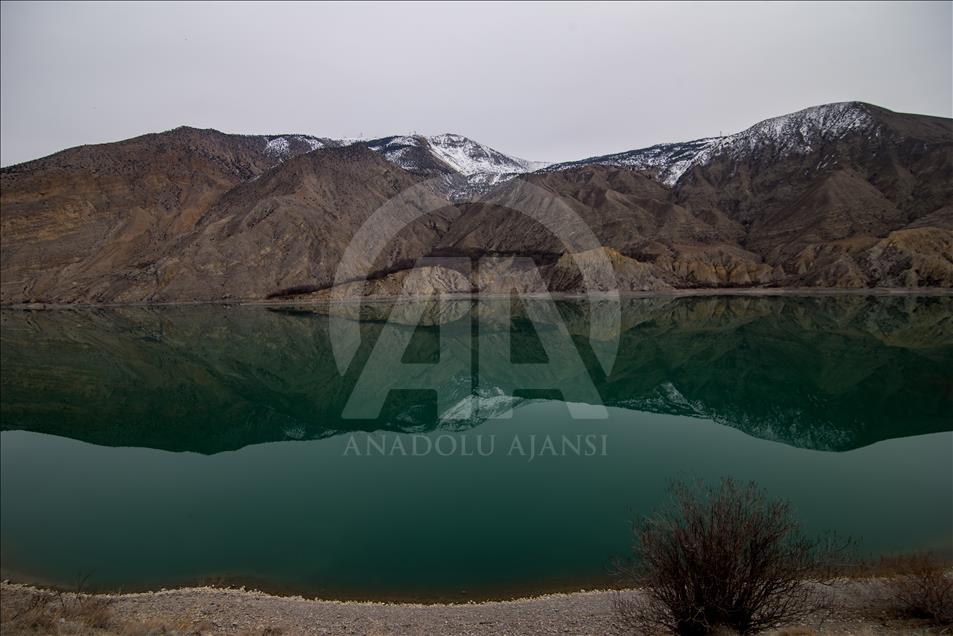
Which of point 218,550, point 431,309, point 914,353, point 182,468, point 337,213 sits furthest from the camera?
point 337,213

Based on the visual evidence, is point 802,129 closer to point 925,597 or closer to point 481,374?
point 481,374

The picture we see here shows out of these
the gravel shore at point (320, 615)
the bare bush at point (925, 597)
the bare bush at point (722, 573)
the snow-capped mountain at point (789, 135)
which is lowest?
the gravel shore at point (320, 615)

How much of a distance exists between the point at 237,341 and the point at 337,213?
79.1m

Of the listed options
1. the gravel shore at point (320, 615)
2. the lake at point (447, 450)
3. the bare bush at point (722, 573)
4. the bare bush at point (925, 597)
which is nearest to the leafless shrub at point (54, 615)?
the gravel shore at point (320, 615)

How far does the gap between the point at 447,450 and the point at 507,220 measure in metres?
112

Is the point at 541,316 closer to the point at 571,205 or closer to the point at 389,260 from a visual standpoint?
the point at 389,260

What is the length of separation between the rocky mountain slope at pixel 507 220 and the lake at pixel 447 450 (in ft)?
164

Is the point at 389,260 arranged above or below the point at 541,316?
above

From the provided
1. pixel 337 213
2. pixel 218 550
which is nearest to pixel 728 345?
pixel 218 550

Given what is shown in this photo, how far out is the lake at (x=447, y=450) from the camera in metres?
13.2

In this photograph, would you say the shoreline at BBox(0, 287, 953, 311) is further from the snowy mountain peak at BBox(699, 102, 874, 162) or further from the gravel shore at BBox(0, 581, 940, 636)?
the gravel shore at BBox(0, 581, 940, 636)

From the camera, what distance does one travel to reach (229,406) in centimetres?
3114

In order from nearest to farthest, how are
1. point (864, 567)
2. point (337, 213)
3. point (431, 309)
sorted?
point (864, 567), point (431, 309), point (337, 213)

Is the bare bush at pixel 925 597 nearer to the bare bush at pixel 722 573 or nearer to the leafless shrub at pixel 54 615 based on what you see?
the bare bush at pixel 722 573
